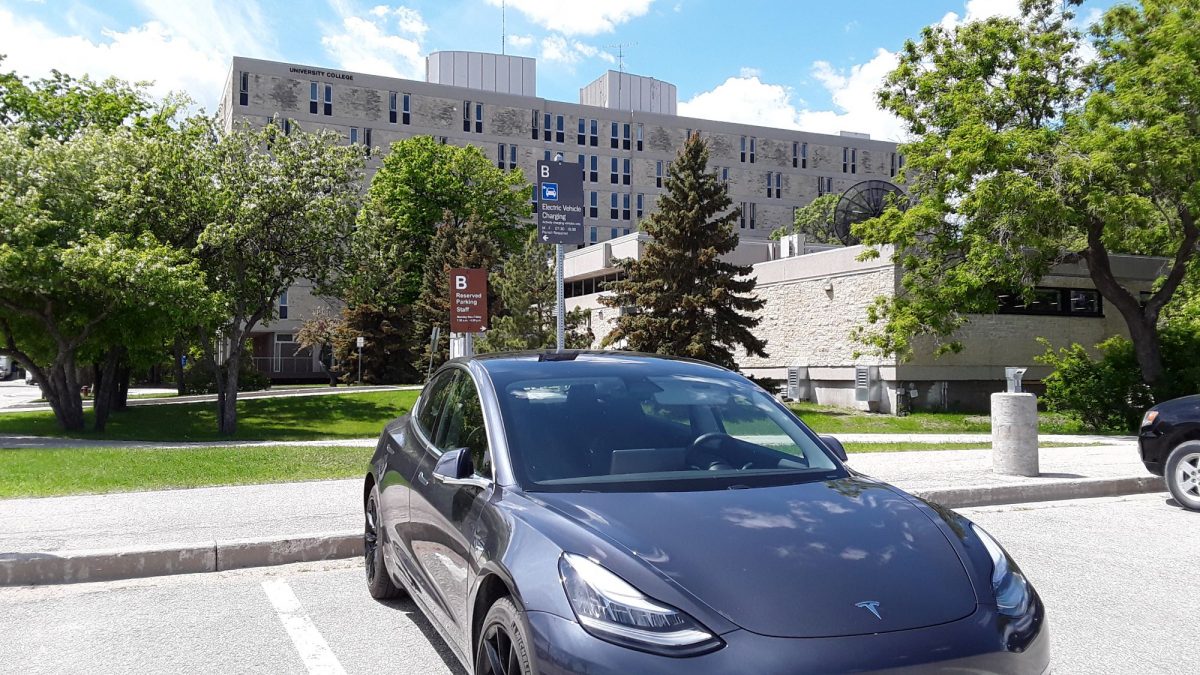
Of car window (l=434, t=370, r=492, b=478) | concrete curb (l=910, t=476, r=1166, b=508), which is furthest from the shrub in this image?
car window (l=434, t=370, r=492, b=478)

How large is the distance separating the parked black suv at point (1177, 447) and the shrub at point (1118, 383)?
45.4ft

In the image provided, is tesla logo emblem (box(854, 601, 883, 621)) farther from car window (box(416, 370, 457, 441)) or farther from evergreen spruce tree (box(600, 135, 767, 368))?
evergreen spruce tree (box(600, 135, 767, 368))

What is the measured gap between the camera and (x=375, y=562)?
18.7ft

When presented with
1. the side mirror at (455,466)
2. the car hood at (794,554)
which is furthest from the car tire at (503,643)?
the side mirror at (455,466)

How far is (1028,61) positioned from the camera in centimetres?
2386

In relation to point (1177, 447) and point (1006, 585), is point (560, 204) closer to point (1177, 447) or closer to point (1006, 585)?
point (1177, 447)

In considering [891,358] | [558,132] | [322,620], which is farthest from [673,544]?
[558,132]

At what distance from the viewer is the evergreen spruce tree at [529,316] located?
120ft

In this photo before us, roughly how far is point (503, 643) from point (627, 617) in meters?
0.65

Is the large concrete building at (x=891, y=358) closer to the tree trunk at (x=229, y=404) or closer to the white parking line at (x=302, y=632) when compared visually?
the tree trunk at (x=229, y=404)

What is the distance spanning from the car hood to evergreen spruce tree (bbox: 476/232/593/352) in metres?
32.6

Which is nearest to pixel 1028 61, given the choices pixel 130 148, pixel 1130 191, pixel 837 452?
pixel 1130 191

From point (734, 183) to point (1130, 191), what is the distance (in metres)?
61.5

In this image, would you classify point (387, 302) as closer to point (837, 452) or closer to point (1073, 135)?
point (1073, 135)
